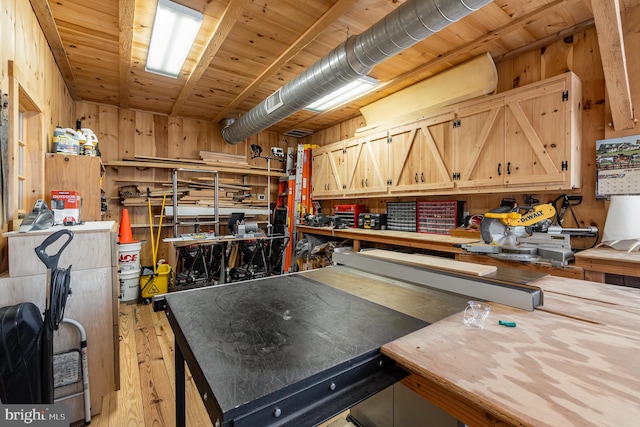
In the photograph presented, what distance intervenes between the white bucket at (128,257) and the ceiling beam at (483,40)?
12.8 ft

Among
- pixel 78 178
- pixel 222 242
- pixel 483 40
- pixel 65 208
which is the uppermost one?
pixel 483 40

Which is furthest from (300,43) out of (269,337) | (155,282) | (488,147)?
(155,282)

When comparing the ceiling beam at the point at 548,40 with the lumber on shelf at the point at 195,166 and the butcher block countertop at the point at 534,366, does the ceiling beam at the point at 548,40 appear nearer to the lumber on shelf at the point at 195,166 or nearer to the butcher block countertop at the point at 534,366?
the butcher block countertop at the point at 534,366

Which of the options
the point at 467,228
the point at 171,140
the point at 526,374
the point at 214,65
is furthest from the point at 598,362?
the point at 171,140

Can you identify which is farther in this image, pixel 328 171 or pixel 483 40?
pixel 328 171

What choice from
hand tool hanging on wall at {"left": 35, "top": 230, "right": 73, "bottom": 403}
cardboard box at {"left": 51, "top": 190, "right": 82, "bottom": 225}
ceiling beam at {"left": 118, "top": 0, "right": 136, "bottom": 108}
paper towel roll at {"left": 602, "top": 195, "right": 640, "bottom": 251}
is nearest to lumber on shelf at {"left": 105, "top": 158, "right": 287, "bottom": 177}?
ceiling beam at {"left": 118, "top": 0, "right": 136, "bottom": 108}

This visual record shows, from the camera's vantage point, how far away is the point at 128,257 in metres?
3.89

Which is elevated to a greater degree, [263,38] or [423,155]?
[263,38]

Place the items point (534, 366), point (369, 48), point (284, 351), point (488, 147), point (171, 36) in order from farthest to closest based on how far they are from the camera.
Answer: point (488, 147)
point (171, 36)
point (369, 48)
point (284, 351)
point (534, 366)

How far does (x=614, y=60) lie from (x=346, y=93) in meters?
2.57

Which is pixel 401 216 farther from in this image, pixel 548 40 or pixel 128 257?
pixel 128 257

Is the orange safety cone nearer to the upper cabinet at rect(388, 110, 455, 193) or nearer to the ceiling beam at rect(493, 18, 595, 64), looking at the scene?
the upper cabinet at rect(388, 110, 455, 193)

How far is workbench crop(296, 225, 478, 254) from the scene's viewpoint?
9.49ft
